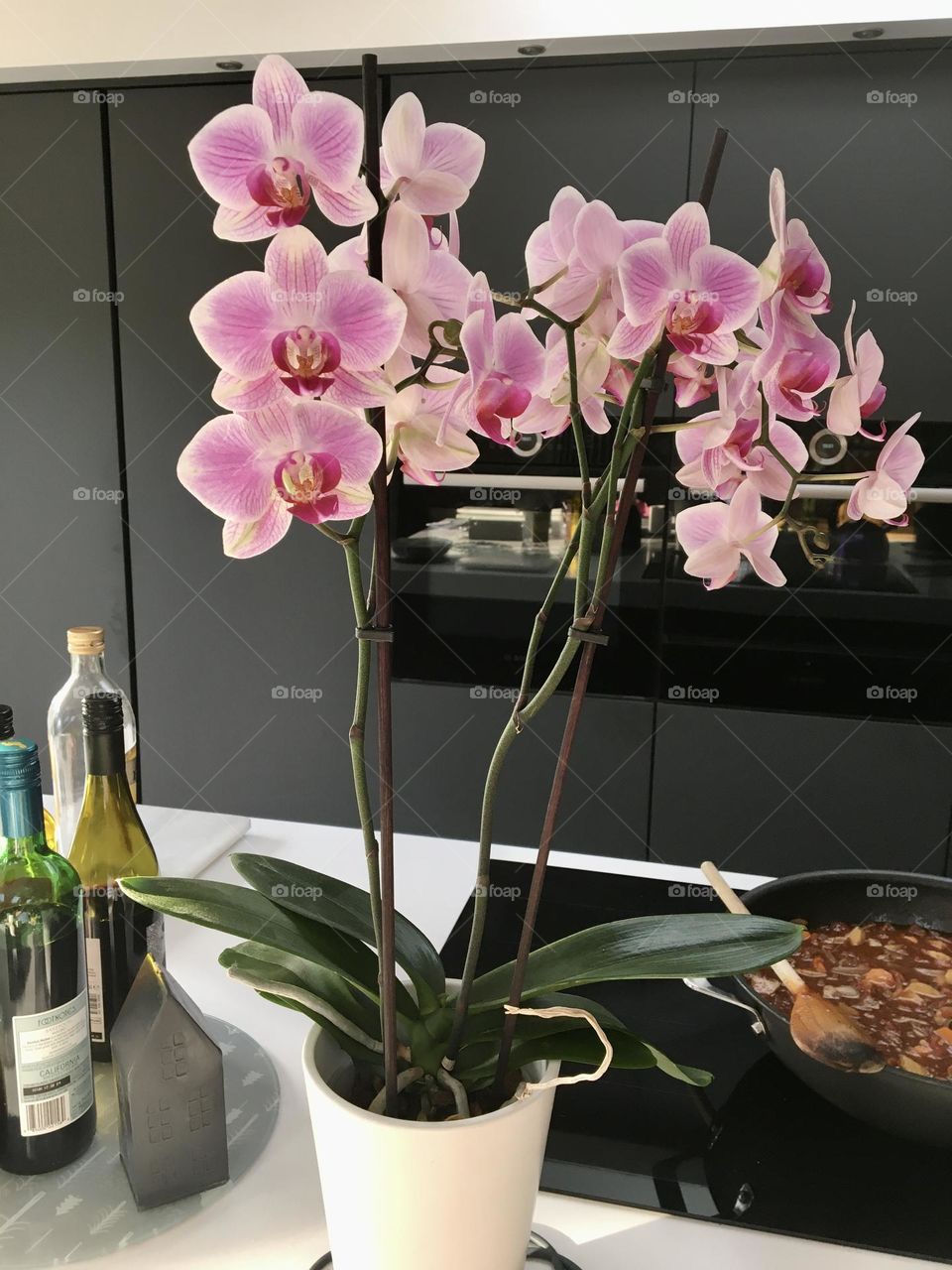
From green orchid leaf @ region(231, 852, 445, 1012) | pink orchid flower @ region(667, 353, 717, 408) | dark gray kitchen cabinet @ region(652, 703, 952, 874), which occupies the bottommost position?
dark gray kitchen cabinet @ region(652, 703, 952, 874)

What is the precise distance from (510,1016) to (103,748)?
400 millimetres

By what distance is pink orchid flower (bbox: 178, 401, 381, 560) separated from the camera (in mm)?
405

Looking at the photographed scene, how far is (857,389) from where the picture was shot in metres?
0.47

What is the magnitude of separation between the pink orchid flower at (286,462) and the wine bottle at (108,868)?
1.21ft

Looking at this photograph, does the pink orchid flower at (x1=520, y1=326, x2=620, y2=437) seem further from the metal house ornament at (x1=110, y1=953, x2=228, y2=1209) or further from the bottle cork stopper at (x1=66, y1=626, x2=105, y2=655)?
the bottle cork stopper at (x1=66, y1=626, x2=105, y2=655)

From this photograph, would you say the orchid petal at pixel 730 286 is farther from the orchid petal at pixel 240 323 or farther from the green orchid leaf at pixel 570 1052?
the green orchid leaf at pixel 570 1052

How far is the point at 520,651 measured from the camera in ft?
7.86

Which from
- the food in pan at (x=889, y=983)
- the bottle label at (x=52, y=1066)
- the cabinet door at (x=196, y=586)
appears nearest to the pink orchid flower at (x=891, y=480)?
the food in pan at (x=889, y=983)

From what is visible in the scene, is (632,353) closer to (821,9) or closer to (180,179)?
(821,9)

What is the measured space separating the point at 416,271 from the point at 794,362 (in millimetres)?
172

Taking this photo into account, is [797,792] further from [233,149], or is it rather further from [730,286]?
[233,149]

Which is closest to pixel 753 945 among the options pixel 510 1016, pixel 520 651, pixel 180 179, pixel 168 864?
pixel 510 1016

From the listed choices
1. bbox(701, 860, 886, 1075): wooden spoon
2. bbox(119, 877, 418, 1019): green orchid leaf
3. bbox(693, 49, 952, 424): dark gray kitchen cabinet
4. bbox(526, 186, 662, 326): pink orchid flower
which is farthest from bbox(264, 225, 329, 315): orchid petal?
bbox(693, 49, 952, 424): dark gray kitchen cabinet

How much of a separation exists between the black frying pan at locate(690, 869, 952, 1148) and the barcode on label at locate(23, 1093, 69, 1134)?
1.45 feet
